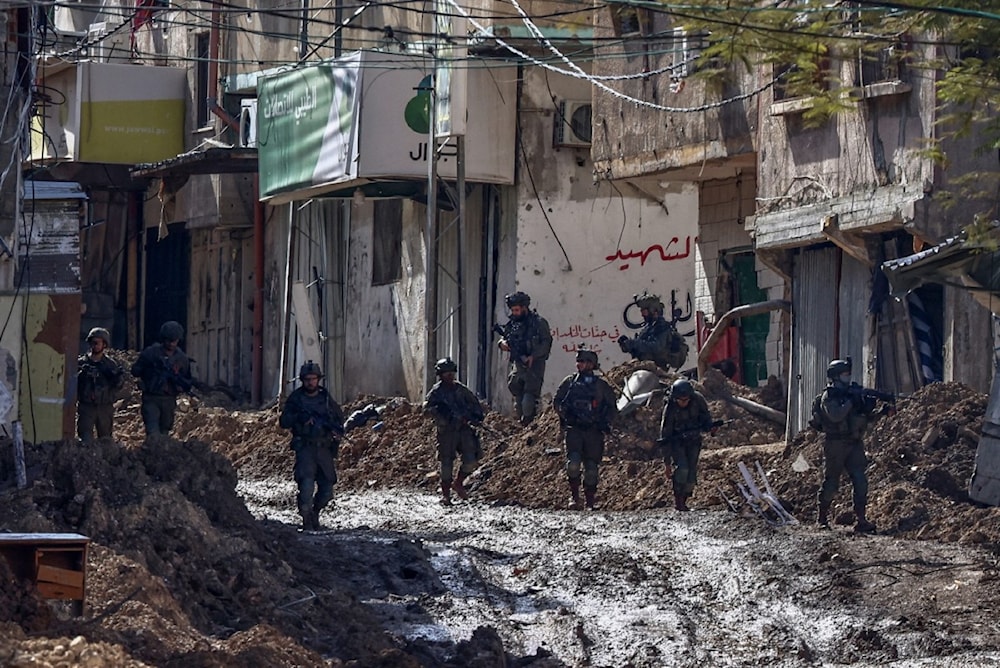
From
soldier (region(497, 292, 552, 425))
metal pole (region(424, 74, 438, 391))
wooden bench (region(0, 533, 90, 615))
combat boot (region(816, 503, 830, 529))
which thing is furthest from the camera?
metal pole (region(424, 74, 438, 391))

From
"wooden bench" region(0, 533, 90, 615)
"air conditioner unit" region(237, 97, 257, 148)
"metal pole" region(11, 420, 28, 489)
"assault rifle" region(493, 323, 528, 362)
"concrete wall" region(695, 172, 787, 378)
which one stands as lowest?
"wooden bench" region(0, 533, 90, 615)

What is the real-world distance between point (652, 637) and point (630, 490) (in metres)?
6.70

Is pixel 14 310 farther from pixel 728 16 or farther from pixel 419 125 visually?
pixel 728 16

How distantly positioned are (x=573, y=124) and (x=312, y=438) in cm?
995

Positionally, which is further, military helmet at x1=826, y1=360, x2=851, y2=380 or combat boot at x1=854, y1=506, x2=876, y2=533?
military helmet at x1=826, y1=360, x2=851, y2=380

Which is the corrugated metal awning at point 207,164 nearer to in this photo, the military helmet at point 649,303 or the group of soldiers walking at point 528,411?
the group of soldiers walking at point 528,411

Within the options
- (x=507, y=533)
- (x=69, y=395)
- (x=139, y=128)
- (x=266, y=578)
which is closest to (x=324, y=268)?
(x=139, y=128)

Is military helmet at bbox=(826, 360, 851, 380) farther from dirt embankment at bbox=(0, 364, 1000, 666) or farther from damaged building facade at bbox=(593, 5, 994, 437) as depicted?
damaged building facade at bbox=(593, 5, 994, 437)

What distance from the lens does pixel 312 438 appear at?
57.5 ft

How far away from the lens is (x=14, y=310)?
1955 cm

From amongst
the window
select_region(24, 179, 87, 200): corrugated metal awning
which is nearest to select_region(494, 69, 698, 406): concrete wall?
the window

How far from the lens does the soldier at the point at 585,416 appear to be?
740 inches

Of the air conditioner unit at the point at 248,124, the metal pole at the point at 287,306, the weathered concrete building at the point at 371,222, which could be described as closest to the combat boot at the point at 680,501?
the weathered concrete building at the point at 371,222

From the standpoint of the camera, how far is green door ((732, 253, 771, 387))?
23.8 m
